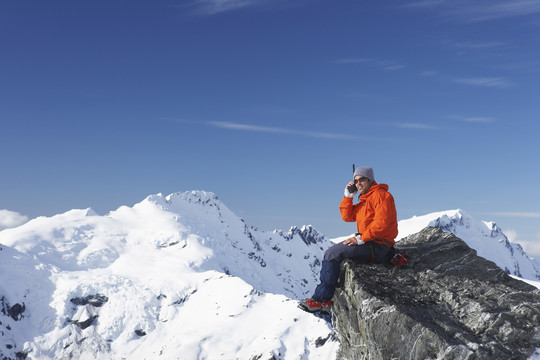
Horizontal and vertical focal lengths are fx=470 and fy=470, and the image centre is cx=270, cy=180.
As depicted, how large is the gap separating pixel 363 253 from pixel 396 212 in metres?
1.68

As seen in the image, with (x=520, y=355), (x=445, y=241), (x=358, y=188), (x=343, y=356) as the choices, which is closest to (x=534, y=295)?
(x=520, y=355)

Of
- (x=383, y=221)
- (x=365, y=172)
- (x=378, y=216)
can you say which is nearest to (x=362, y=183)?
(x=365, y=172)

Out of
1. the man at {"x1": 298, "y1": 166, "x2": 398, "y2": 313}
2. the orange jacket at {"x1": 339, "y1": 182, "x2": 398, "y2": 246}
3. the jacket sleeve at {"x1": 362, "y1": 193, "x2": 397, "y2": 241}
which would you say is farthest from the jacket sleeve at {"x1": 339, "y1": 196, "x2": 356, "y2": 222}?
the jacket sleeve at {"x1": 362, "y1": 193, "x2": 397, "y2": 241}

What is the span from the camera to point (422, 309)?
492 inches

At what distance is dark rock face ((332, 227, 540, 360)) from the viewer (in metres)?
11.2

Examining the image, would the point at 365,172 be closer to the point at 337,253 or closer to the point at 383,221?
the point at 383,221

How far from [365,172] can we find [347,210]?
4.90 feet

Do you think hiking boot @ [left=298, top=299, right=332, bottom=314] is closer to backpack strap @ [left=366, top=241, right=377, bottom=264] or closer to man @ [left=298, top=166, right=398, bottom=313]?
man @ [left=298, top=166, right=398, bottom=313]

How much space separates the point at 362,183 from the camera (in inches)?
621

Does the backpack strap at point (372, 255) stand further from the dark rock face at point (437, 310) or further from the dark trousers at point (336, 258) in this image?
the dark rock face at point (437, 310)

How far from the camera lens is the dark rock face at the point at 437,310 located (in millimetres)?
11227

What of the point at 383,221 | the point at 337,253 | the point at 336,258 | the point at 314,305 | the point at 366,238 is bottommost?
the point at 314,305

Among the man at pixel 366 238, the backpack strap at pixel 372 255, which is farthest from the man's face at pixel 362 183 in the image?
the backpack strap at pixel 372 255

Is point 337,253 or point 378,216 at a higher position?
point 378,216
